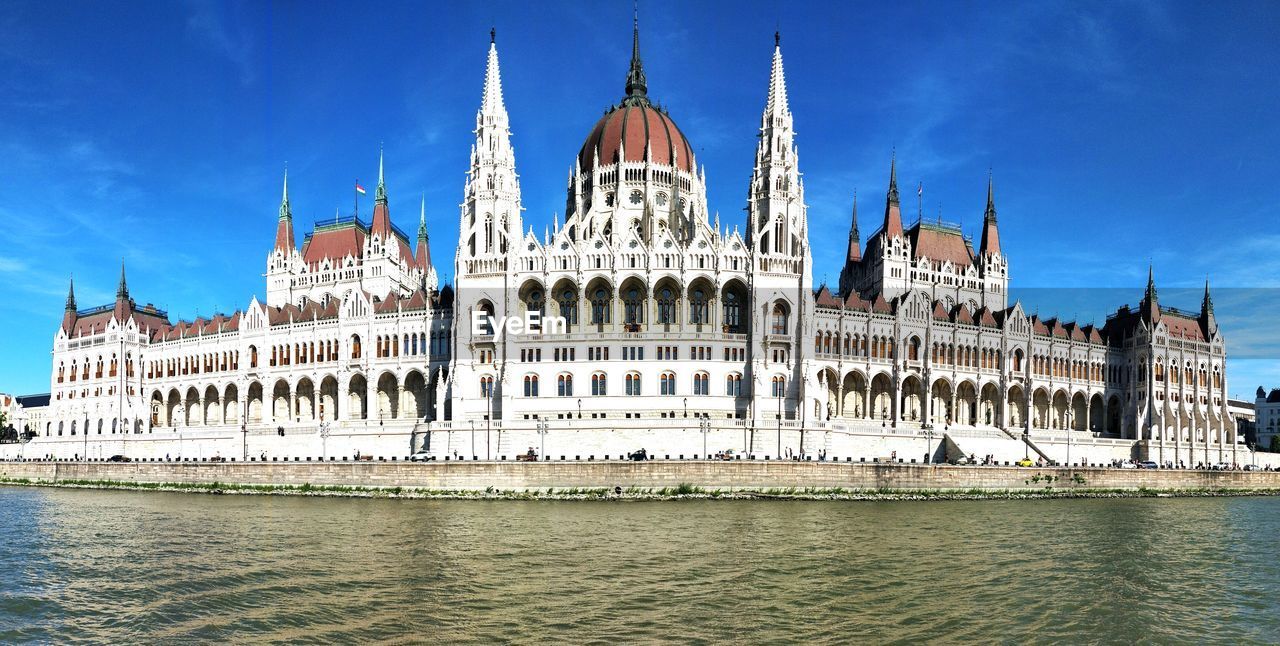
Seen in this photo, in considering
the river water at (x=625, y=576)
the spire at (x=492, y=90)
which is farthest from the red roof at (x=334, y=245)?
the river water at (x=625, y=576)

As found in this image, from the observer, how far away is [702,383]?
82938 mm

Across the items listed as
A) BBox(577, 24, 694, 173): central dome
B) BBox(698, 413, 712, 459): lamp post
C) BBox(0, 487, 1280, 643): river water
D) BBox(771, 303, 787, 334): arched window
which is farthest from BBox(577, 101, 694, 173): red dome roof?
BBox(0, 487, 1280, 643): river water

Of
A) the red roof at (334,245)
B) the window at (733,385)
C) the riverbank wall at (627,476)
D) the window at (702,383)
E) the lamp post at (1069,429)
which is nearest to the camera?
the riverbank wall at (627,476)

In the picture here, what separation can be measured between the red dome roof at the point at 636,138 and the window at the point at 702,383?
25273mm

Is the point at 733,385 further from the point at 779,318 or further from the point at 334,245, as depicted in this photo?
the point at 334,245

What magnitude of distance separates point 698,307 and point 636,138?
21.3 metres

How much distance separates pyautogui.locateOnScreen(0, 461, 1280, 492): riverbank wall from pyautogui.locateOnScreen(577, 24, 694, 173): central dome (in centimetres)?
4170

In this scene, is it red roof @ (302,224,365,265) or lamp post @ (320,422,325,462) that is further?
red roof @ (302,224,365,265)

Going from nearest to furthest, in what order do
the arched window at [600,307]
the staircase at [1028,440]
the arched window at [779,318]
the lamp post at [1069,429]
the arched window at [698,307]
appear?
the arched window at [779,318] → the arched window at [600,307] → the staircase at [1028,440] → the arched window at [698,307] → the lamp post at [1069,429]

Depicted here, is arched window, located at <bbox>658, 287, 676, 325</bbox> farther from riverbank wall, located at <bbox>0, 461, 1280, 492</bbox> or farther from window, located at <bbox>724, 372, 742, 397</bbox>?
riverbank wall, located at <bbox>0, 461, 1280, 492</bbox>

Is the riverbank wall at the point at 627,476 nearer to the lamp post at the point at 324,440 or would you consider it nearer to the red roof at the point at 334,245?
the lamp post at the point at 324,440

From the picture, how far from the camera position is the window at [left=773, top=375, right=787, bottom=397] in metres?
84.0

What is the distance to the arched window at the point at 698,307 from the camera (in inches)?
3425

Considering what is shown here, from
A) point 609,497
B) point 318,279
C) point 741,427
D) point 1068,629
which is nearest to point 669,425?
point 741,427
